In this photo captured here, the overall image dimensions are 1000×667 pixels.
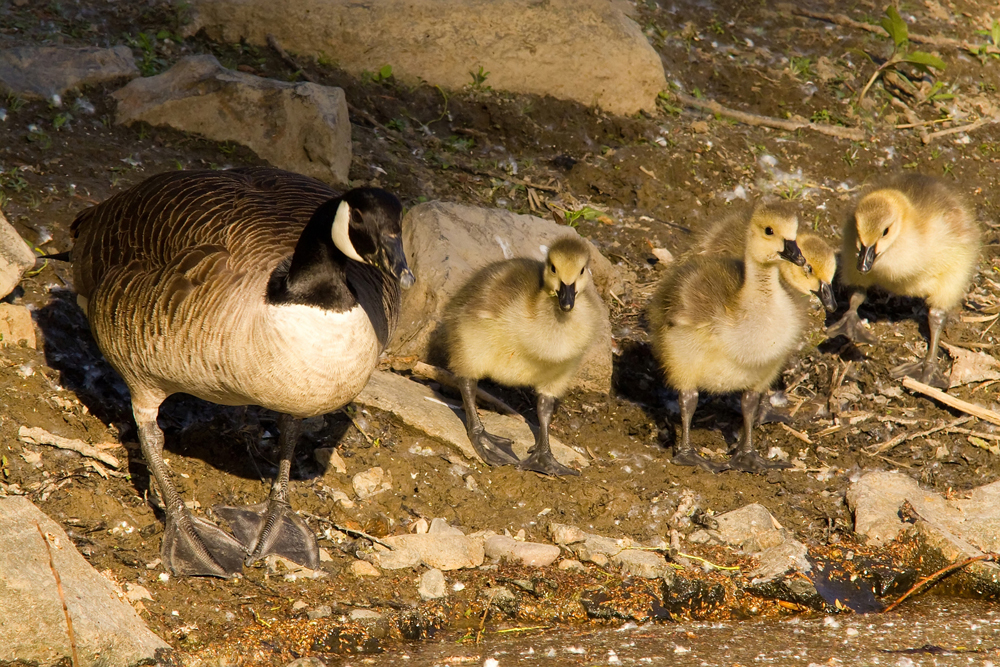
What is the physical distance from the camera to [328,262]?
156 inches

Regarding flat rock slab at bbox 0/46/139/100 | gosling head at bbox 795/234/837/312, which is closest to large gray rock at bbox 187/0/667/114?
flat rock slab at bbox 0/46/139/100

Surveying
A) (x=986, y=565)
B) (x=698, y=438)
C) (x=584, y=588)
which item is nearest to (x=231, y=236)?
(x=584, y=588)

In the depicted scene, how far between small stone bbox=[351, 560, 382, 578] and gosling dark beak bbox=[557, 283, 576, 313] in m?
1.69

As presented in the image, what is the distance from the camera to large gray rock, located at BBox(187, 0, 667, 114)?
8352 mm

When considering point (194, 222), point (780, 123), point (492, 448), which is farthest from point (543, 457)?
point (780, 123)

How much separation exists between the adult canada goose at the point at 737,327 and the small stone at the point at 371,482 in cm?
176

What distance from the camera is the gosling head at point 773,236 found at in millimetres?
5379

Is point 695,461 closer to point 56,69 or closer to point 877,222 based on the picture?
point 877,222

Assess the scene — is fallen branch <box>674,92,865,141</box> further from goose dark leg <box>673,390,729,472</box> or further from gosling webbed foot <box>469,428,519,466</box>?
gosling webbed foot <box>469,428,519,466</box>

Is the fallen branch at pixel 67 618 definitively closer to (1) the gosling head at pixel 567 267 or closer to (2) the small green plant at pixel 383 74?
(1) the gosling head at pixel 567 267

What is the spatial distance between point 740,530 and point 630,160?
4.04 m

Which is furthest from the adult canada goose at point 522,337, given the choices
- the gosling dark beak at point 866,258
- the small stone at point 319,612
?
the gosling dark beak at point 866,258

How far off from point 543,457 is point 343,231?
215 centimetres

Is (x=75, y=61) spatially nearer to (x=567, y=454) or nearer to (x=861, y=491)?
(x=567, y=454)
